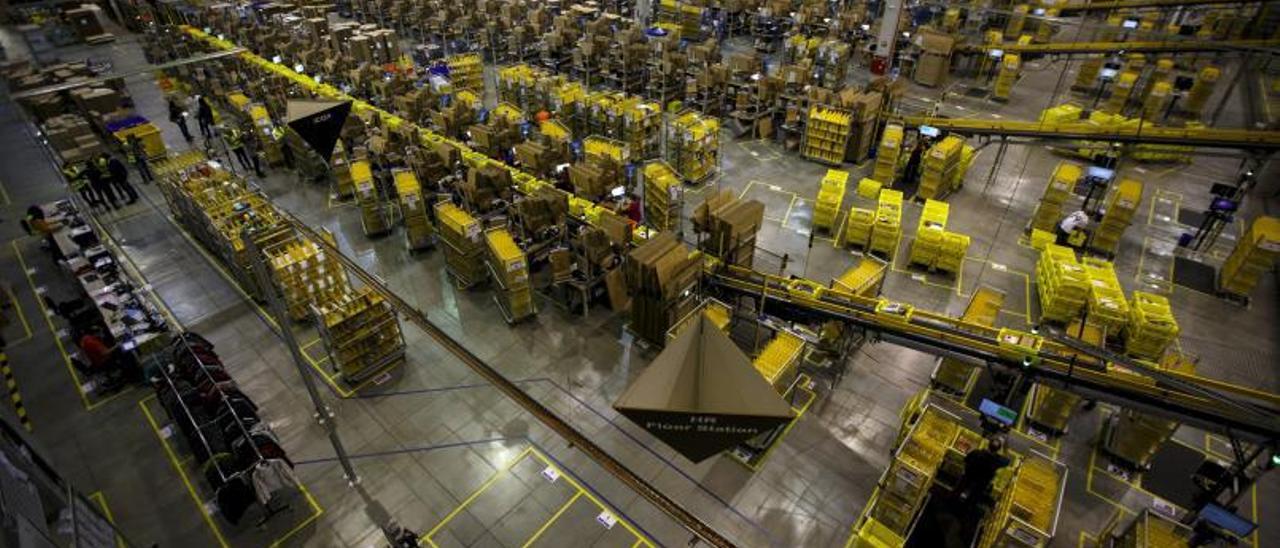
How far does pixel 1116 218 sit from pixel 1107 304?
5021mm

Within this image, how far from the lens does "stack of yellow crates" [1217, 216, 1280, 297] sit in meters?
14.5

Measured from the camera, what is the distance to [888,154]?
64.8 feet

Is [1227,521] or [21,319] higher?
[1227,521]

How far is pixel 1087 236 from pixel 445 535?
18230mm

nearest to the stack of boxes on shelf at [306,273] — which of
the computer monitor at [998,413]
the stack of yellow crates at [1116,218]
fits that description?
the computer monitor at [998,413]

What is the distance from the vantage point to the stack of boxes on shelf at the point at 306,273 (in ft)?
43.1

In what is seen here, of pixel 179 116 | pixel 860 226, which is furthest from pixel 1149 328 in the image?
pixel 179 116

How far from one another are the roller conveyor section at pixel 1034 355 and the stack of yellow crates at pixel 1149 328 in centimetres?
265

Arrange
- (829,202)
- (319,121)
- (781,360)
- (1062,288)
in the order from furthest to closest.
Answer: (829,202) → (1062,288) → (781,360) → (319,121)

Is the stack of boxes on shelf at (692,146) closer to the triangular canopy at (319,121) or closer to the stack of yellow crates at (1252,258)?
the triangular canopy at (319,121)

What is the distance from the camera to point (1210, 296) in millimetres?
15672

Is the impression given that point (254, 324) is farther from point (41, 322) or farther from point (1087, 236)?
point (1087, 236)

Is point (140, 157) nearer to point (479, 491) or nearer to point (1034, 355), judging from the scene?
point (479, 491)

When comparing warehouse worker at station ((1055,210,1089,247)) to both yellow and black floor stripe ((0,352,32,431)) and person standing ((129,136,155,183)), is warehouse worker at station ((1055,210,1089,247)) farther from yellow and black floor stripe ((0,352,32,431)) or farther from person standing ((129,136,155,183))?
person standing ((129,136,155,183))
